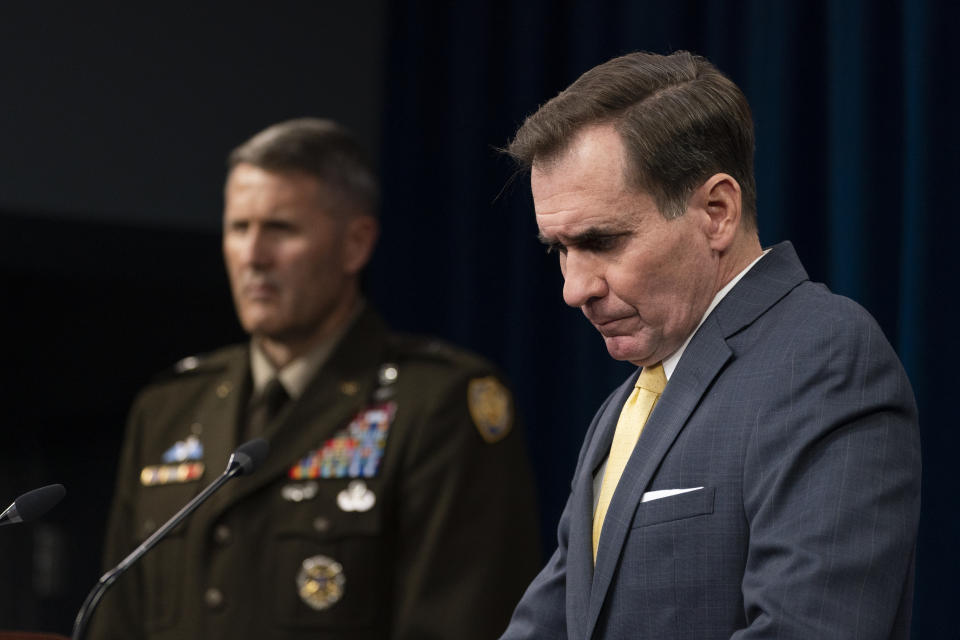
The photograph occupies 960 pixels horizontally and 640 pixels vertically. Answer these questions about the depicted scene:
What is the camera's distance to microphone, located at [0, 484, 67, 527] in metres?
1.44

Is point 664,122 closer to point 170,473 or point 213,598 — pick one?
point 213,598

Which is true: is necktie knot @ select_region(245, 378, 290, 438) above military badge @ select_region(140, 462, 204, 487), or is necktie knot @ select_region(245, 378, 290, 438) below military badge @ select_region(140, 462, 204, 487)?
above

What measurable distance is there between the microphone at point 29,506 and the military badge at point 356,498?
0.89m

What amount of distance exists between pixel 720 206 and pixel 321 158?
130 cm

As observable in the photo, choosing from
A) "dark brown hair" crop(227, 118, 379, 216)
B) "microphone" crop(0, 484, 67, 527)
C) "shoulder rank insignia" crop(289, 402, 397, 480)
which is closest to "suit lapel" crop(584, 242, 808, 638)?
"microphone" crop(0, 484, 67, 527)

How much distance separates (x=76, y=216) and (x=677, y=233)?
2.37 meters

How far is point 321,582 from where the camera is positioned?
2.31m

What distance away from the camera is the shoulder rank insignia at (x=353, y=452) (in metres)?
2.39

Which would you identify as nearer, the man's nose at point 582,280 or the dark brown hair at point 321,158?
the man's nose at point 582,280

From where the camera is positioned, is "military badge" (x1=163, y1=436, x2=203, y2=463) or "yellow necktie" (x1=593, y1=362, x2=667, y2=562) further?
"military badge" (x1=163, y1=436, x2=203, y2=463)

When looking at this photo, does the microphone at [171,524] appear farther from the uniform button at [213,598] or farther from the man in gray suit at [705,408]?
the uniform button at [213,598]

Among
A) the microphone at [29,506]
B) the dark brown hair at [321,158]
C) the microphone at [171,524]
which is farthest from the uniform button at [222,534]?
the microphone at [29,506]

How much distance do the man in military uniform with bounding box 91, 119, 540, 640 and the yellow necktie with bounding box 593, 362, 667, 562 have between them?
2.82 ft

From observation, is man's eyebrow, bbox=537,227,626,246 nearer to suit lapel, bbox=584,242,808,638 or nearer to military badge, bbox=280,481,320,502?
suit lapel, bbox=584,242,808,638
